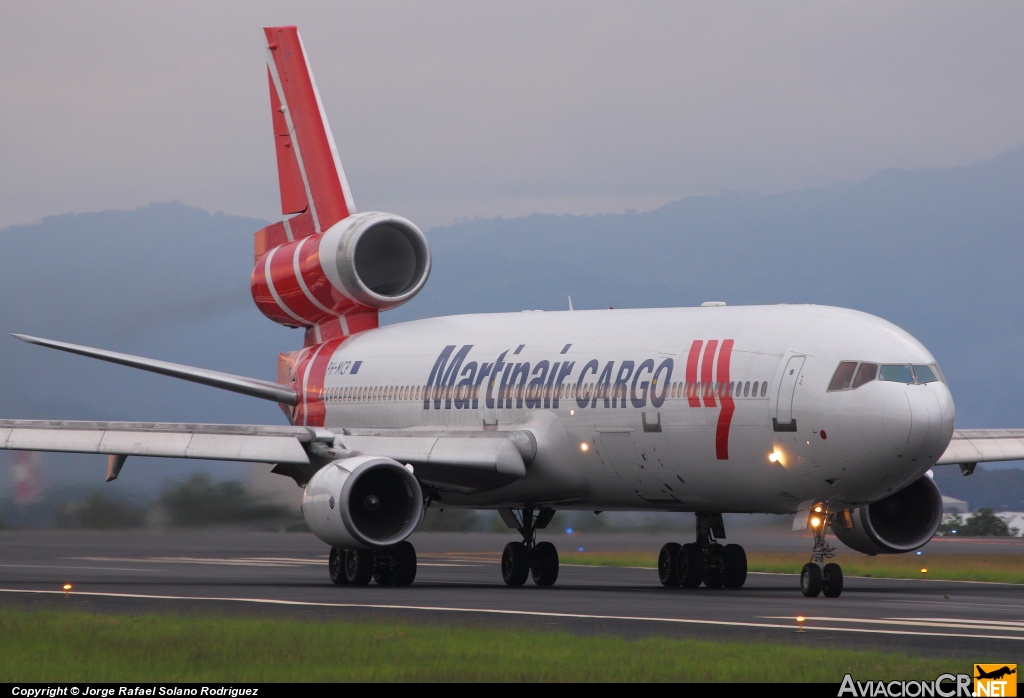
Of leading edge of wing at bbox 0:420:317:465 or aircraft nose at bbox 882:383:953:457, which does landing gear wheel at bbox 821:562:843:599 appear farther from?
leading edge of wing at bbox 0:420:317:465

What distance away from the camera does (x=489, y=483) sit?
92.5ft

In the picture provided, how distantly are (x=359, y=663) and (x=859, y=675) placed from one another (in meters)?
4.01

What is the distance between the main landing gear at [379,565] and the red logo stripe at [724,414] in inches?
232

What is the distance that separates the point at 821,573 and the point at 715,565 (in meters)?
3.87

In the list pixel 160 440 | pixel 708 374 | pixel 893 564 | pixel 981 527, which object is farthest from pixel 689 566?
pixel 981 527

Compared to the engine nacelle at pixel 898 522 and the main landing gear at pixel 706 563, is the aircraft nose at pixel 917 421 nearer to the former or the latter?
the engine nacelle at pixel 898 522

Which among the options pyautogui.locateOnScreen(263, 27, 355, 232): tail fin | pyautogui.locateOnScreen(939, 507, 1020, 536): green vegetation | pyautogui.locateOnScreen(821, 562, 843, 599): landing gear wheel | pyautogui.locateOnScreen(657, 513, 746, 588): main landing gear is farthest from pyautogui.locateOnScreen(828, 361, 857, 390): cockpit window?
pyautogui.locateOnScreen(939, 507, 1020, 536): green vegetation

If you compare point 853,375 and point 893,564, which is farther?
point 893,564

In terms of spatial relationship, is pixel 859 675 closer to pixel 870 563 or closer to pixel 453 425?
pixel 453 425

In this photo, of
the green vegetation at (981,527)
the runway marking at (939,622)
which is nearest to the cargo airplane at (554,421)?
the runway marking at (939,622)

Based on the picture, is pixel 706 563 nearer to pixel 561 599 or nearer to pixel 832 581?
pixel 832 581

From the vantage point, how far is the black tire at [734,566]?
87.8ft

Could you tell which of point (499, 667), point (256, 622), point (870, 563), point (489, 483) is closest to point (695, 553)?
point (489, 483)

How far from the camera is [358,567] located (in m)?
27.5
